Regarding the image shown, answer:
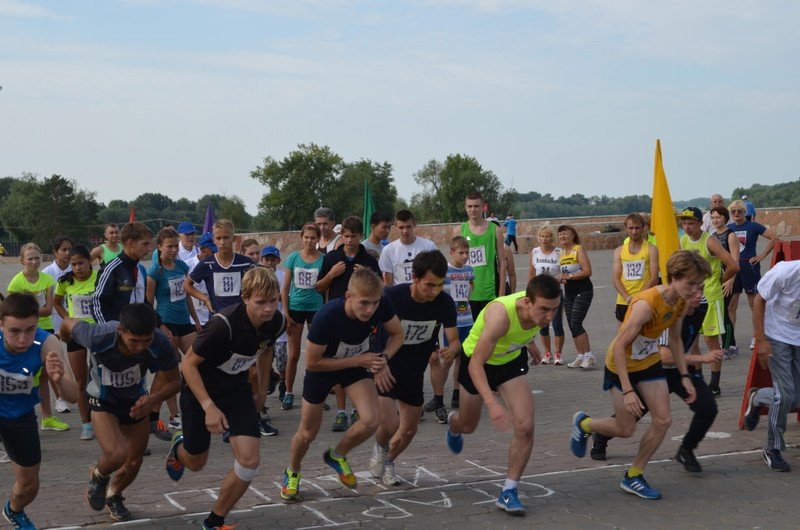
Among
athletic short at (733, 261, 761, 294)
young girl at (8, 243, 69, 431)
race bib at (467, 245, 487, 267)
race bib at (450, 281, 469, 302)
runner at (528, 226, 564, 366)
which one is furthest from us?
athletic short at (733, 261, 761, 294)

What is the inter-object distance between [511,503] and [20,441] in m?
2.94

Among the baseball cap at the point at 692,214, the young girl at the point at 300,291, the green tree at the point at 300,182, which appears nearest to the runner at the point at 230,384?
the young girl at the point at 300,291

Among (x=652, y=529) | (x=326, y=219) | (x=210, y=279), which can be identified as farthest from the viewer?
(x=326, y=219)

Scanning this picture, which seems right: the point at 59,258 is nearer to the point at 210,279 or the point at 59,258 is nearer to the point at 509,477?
the point at 210,279

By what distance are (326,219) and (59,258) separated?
9.44 ft

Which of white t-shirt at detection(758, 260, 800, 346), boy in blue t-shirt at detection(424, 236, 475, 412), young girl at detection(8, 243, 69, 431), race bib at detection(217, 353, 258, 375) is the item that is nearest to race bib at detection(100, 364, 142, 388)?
race bib at detection(217, 353, 258, 375)

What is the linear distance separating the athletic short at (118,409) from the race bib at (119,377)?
0.45ft

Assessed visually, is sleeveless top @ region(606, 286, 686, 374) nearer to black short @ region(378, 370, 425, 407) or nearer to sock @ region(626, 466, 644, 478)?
sock @ region(626, 466, 644, 478)

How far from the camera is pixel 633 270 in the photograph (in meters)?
10.8

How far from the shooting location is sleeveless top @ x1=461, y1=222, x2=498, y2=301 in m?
10.0

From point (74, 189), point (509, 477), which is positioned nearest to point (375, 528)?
point (509, 477)

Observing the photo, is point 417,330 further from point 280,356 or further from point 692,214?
point 692,214

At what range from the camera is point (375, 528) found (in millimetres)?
5594

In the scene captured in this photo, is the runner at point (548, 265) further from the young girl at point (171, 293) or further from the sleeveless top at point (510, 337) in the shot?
the sleeveless top at point (510, 337)
